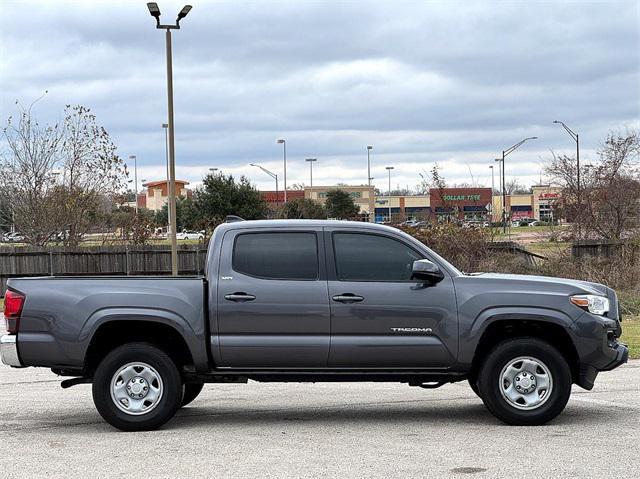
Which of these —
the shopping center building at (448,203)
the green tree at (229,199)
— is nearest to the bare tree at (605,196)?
the shopping center building at (448,203)

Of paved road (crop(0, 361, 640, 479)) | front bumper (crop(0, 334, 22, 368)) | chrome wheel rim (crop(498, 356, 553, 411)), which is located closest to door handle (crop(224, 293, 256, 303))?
paved road (crop(0, 361, 640, 479))

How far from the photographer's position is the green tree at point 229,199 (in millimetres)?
48406

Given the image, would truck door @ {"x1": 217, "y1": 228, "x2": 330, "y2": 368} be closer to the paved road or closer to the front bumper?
the paved road

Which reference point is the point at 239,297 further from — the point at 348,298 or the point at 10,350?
the point at 10,350

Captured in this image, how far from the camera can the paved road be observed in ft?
22.5

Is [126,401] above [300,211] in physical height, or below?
below

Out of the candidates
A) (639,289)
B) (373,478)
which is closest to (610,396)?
(373,478)

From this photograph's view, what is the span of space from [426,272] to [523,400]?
4.96ft

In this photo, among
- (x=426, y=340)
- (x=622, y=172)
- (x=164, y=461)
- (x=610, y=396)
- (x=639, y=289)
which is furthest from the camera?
(x=622, y=172)

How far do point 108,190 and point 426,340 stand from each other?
28716 mm

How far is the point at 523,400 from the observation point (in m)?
8.45

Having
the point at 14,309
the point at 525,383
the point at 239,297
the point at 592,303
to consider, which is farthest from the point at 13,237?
the point at 592,303

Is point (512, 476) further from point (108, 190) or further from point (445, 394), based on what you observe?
point (108, 190)

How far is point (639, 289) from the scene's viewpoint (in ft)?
76.5
